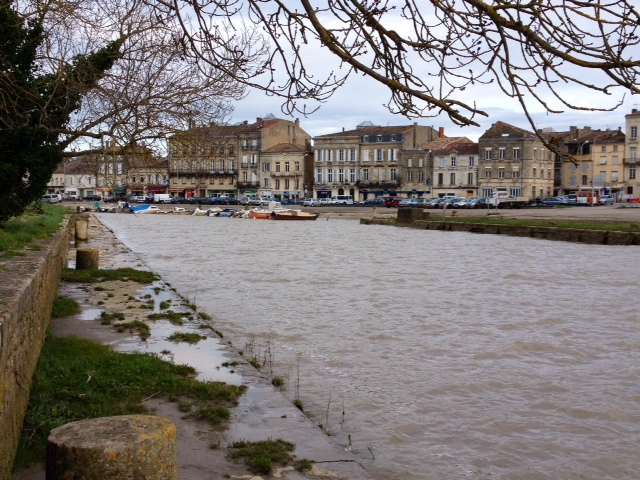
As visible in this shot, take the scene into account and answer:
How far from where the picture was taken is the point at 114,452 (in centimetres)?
367

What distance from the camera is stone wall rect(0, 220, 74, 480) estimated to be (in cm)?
474

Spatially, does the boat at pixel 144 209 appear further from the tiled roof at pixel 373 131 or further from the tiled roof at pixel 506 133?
the tiled roof at pixel 506 133

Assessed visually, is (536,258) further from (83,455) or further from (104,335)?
(83,455)

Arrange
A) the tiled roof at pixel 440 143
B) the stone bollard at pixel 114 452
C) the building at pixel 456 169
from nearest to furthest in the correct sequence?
the stone bollard at pixel 114 452 → the building at pixel 456 169 → the tiled roof at pixel 440 143

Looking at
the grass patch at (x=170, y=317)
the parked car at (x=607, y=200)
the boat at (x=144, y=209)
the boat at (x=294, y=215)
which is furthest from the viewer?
the boat at (x=144, y=209)

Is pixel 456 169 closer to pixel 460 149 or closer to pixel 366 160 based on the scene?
pixel 460 149

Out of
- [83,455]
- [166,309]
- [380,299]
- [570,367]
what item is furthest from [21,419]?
[380,299]

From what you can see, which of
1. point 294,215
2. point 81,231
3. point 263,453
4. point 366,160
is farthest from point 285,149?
point 263,453

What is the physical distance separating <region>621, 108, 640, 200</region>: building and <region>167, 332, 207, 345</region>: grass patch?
7984 centimetres

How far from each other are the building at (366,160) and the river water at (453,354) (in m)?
64.2

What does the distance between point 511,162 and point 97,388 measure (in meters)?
78.1

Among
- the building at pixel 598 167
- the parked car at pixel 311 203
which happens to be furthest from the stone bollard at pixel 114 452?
the building at pixel 598 167

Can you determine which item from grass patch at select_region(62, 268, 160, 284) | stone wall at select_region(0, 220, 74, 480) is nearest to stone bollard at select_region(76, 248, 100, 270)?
grass patch at select_region(62, 268, 160, 284)

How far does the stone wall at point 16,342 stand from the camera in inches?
187
